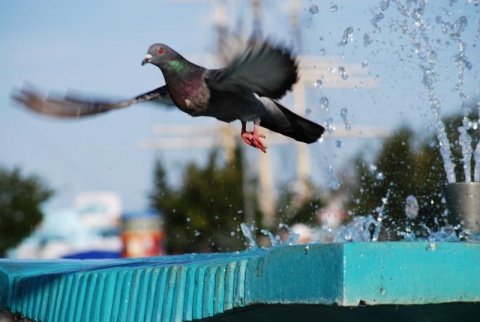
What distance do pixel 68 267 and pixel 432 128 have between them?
2.90 meters

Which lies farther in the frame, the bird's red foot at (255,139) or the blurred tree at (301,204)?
the blurred tree at (301,204)

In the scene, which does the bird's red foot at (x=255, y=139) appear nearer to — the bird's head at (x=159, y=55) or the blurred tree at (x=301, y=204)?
the bird's head at (x=159, y=55)

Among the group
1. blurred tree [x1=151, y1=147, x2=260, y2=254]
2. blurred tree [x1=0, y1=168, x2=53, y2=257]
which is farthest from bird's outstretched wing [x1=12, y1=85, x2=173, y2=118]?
blurred tree [x1=0, y1=168, x2=53, y2=257]

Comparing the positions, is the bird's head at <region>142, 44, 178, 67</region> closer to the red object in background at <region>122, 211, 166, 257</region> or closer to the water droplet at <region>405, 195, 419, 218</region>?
the water droplet at <region>405, 195, 419, 218</region>

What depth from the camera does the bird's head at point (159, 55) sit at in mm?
6336

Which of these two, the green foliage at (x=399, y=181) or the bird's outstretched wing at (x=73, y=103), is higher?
the bird's outstretched wing at (x=73, y=103)

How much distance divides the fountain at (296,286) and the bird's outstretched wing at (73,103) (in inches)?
67.9

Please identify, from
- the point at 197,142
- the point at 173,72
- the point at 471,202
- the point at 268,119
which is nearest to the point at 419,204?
the point at 268,119

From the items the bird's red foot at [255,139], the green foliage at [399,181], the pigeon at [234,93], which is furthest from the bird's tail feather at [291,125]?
the green foliage at [399,181]

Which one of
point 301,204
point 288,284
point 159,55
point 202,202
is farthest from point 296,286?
point 202,202

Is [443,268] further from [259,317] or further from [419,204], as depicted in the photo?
[419,204]

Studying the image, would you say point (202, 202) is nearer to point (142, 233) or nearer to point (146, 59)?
point (142, 233)

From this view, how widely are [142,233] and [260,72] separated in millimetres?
24389

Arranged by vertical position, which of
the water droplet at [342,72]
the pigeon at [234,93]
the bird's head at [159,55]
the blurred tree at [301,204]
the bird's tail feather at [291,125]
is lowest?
the blurred tree at [301,204]
